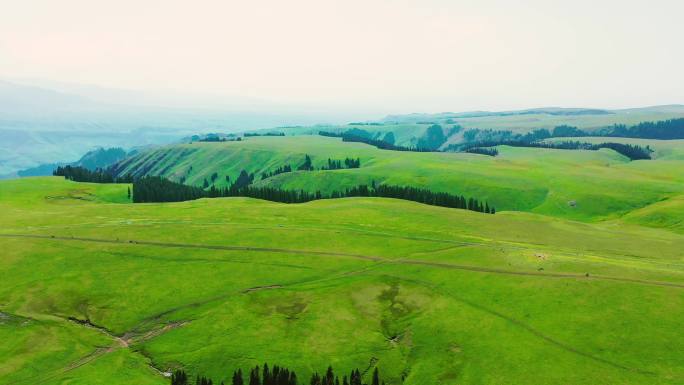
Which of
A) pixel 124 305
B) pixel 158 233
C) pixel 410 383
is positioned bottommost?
pixel 410 383

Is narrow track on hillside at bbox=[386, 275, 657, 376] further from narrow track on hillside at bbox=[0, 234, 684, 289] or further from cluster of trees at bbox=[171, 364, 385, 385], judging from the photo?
cluster of trees at bbox=[171, 364, 385, 385]

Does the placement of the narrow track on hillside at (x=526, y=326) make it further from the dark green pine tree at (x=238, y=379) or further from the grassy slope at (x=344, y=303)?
the dark green pine tree at (x=238, y=379)

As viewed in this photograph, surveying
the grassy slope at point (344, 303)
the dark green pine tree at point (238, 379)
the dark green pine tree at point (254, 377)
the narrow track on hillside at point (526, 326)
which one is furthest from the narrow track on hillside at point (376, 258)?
the dark green pine tree at point (238, 379)

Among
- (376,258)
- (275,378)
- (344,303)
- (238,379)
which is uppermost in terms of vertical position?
(376,258)

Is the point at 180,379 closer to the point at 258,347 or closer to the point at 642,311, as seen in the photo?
the point at 258,347

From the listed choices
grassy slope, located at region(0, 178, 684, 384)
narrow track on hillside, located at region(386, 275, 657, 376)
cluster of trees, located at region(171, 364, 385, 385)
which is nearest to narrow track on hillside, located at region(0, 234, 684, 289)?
grassy slope, located at region(0, 178, 684, 384)

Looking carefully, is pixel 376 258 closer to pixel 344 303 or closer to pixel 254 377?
pixel 344 303

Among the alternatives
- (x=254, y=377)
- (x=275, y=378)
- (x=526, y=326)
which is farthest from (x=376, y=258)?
(x=254, y=377)

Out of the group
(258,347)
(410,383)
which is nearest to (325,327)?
(258,347)
